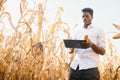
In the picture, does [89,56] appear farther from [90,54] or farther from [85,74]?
[85,74]

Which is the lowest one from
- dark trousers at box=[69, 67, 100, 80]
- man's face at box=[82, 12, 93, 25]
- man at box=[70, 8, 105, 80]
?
dark trousers at box=[69, 67, 100, 80]

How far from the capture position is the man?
2.77 metres

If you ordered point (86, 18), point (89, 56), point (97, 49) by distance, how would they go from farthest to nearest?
point (86, 18) < point (89, 56) < point (97, 49)

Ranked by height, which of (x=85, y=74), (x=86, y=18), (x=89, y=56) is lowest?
(x=85, y=74)

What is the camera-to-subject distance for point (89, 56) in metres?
2.85

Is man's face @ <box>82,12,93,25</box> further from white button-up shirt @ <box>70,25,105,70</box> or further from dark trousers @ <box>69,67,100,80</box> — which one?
dark trousers @ <box>69,67,100,80</box>

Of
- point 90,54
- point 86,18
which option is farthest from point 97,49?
point 86,18

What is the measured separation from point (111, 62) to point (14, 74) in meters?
2.06

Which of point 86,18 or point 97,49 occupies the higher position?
point 86,18

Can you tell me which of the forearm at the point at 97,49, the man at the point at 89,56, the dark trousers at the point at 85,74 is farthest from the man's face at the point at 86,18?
the dark trousers at the point at 85,74

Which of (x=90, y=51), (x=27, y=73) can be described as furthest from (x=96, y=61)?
(x=27, y=73)

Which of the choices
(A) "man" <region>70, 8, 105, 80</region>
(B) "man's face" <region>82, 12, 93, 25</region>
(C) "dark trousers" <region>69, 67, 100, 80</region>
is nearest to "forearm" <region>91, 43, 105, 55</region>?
(A) "man" <region>70, 8, 105, 80</region>

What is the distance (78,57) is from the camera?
2.92 meters

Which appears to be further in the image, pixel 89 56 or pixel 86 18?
pixel 86 18
